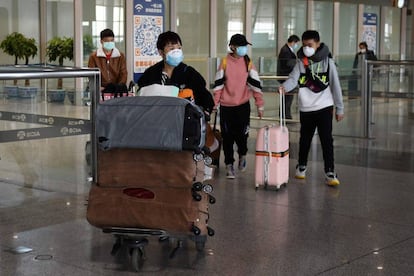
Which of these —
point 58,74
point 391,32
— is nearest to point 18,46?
point 58,74

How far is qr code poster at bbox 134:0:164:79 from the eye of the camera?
1702 centimetres

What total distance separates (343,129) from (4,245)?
321 inches

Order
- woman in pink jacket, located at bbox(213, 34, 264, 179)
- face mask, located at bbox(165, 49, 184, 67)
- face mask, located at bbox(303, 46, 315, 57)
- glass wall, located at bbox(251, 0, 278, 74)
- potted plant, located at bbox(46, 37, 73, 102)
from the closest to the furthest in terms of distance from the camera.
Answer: face mask, located at bbox(165, 49, 184, 67) < face mask, located at bbox(303, 46, 315, 57) < woman in pink jacket, located at bbox(213, 34, 264, 179) < potted plant, located at bbox(46, 37, 73, 102) < glass wall, located at bbox(251, 0, 278, 74)

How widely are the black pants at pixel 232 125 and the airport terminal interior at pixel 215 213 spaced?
34 centimetres

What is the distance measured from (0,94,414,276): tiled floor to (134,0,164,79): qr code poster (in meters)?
8.17

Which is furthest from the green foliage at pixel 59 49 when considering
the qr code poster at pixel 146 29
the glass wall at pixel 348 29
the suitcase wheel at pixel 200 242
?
the suitcase wheel at pixel 200 242

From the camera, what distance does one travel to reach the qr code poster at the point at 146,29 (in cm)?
1702

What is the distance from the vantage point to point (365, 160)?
9680 mm

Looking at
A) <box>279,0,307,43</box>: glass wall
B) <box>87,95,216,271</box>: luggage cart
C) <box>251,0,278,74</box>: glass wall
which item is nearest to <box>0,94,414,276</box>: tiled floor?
<box>87,95,216,271</box>: luggage cart

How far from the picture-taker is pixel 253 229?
6.00 metres

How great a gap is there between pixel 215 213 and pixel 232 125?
6.71 feet

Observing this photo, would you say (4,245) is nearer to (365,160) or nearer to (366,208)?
(366,208)

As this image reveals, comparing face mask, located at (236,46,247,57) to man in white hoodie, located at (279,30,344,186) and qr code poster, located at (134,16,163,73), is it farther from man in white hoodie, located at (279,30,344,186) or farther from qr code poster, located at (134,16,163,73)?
qr code poster, located at (134,16,163,73)

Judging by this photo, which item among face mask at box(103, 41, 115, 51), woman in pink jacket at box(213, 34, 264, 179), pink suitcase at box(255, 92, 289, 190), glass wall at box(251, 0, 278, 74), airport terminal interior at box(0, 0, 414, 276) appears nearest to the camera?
airport terminal interior at box(0, 0, 414, 276)
